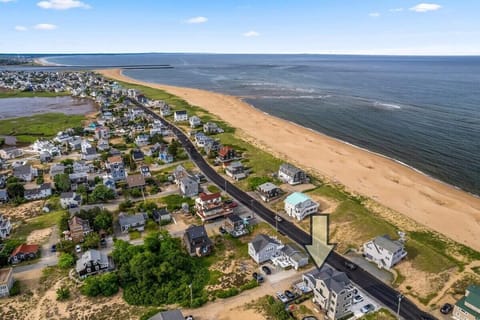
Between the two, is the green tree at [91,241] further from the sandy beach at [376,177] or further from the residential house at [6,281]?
the sandy beach at [376,177]

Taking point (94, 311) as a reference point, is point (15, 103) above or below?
above

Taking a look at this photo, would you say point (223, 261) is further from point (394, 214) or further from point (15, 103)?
point (15, 103)

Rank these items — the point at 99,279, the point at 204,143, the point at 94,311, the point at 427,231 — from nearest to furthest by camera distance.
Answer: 1. the point at 94,311
2. the point at 99,279
3. the point at 427,231
4. the point at 204,143

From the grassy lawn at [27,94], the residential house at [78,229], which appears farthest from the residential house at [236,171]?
the grassy lawn at [27,94]

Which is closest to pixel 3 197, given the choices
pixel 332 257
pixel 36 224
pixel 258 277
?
pixel 36 224

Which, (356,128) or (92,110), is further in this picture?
(92,110)

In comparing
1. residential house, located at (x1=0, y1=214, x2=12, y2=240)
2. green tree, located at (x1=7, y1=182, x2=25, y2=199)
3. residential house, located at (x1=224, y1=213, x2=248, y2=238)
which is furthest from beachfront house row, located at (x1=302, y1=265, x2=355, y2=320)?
green tree, located at (x1=7, y1=182, x2=25, y2=199)

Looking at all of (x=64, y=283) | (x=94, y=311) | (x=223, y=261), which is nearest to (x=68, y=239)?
(x=64, y=283)
